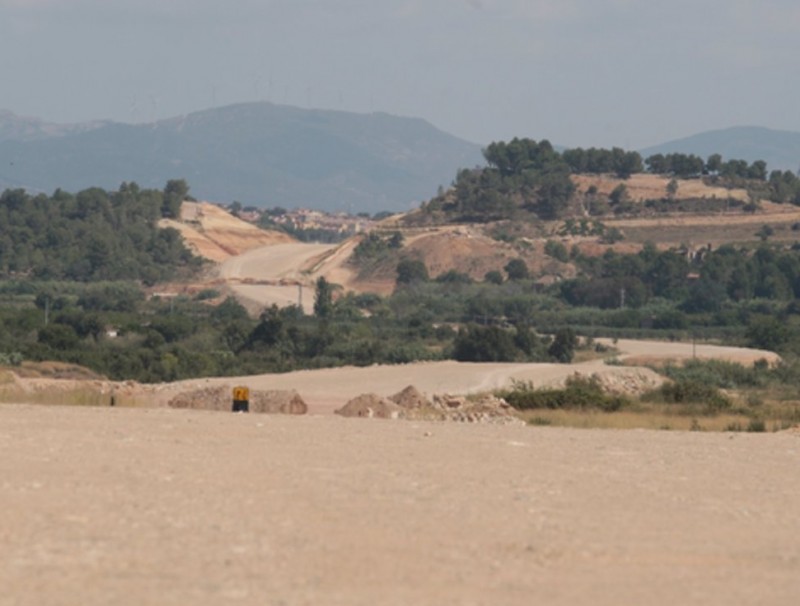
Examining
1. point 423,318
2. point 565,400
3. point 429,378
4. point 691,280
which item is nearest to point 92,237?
point 423,318

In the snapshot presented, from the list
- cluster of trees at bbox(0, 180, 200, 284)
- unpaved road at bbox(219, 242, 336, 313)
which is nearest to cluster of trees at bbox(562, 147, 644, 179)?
unpaved road at bbox(219, 242, 336, 313)

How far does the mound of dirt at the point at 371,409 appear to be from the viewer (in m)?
28.2

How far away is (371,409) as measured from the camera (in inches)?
1122

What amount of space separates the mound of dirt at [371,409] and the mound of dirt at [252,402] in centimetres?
81

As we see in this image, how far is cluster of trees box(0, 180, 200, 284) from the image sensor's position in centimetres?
10338

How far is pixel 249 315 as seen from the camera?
79.4 metres

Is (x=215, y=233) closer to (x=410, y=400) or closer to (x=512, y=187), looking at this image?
(x=512, y=187)

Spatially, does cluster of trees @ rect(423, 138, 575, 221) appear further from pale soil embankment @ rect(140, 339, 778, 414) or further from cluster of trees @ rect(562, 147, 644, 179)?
pale soil embankment @ rect(140, 339, 778, 414)

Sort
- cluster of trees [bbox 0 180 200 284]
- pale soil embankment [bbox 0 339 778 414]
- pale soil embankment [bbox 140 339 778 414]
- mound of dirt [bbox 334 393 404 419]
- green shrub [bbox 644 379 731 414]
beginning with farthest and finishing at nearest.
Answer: cluster of trees [bbox 0 180 200 284] < pale soil embankment [bbox 140 339 778 414] < green shrub [bbox 644 379 731 414] < pale soil embankment [bbox 0 339 778 414] < mound of dirt [bbox 334 393 404 419]

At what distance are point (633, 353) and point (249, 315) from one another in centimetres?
2340

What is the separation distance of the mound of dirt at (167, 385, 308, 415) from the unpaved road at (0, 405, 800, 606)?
7.04 meters

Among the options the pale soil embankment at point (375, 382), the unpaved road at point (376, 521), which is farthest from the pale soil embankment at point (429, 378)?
the unpaved road at point (376, 521)

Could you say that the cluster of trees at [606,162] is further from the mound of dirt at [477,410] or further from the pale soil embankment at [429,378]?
the mound of dirt at [477,410]

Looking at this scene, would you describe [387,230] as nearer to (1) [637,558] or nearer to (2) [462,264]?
(2) [462,264]
